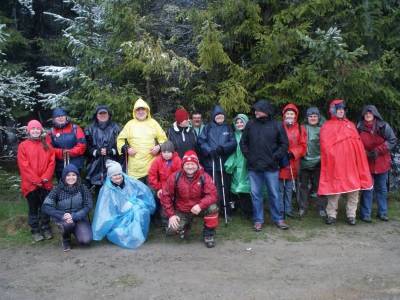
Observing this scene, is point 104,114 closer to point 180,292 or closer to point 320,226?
point 180,292

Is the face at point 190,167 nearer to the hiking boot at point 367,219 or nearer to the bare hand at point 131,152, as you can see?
the bare hand at point 131,152

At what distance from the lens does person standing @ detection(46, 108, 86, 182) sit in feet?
22.8

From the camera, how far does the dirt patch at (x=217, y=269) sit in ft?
15.2

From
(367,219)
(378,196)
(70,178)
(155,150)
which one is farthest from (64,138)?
(378,196)

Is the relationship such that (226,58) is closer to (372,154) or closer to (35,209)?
(372,154)

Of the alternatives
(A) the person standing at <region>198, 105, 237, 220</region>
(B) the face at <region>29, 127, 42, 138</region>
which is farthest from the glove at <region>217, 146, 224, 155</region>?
(B) the face at <region>29, 127, 42, 138</region>

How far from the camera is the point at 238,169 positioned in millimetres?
7387

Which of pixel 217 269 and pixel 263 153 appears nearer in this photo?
pixel 217 269

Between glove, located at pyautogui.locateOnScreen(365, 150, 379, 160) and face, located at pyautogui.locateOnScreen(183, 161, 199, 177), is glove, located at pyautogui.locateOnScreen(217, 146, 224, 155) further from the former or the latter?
glove, located at pyautogui.locateOnScreen(365, 150, 379, 160)

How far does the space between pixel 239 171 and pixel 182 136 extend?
126 cm

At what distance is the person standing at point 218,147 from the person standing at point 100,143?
5.40ft

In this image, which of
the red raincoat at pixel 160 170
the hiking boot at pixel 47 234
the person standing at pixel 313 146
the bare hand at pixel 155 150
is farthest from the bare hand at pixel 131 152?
the person standing at pixel 313 146

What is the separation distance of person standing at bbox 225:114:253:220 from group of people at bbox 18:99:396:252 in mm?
20

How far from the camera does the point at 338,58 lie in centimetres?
721
